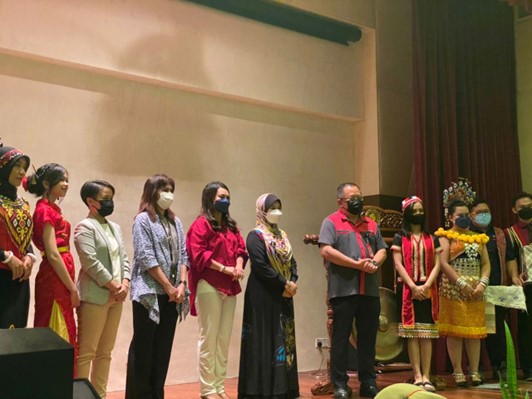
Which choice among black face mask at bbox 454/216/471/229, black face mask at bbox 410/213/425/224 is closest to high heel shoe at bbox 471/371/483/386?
black face mask at bbox 454/216/471/229

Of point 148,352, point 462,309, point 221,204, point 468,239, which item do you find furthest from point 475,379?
point 148,352

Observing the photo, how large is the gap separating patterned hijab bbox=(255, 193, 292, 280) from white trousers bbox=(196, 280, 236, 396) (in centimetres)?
39

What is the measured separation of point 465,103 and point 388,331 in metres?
2.51

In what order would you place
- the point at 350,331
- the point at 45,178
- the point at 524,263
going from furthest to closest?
the point at 524,263 < the point at 350,331 < the point at 45,178

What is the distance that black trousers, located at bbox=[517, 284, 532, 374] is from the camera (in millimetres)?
5196

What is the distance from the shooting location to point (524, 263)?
523 centimetres

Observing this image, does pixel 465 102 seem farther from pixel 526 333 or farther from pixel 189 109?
pixel 189 109

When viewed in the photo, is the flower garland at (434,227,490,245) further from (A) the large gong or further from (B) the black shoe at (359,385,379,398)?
(B) the black shoe at (359,385,379,398)

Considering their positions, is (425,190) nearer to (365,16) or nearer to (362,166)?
(362,166)

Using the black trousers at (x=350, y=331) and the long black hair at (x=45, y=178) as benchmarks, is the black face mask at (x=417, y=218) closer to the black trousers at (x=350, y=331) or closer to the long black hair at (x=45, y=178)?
the black trousers at (x=350, y=331)

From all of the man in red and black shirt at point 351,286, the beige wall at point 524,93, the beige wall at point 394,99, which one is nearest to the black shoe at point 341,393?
the man in red and black shirt at point 351,286

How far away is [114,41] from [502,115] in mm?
4091

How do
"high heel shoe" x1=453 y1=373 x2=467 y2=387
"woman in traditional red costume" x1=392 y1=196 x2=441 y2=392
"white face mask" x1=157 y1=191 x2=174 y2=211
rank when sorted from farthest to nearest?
"high heel shoe" x1=453 y1=373 x2=467 y2=387, "woman in traditional red costume" x1=392 y1=196 x2=441 y2=392, "white face mask" x1=157 y1=191 x2=174 y2=211

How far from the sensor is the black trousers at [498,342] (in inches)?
212
